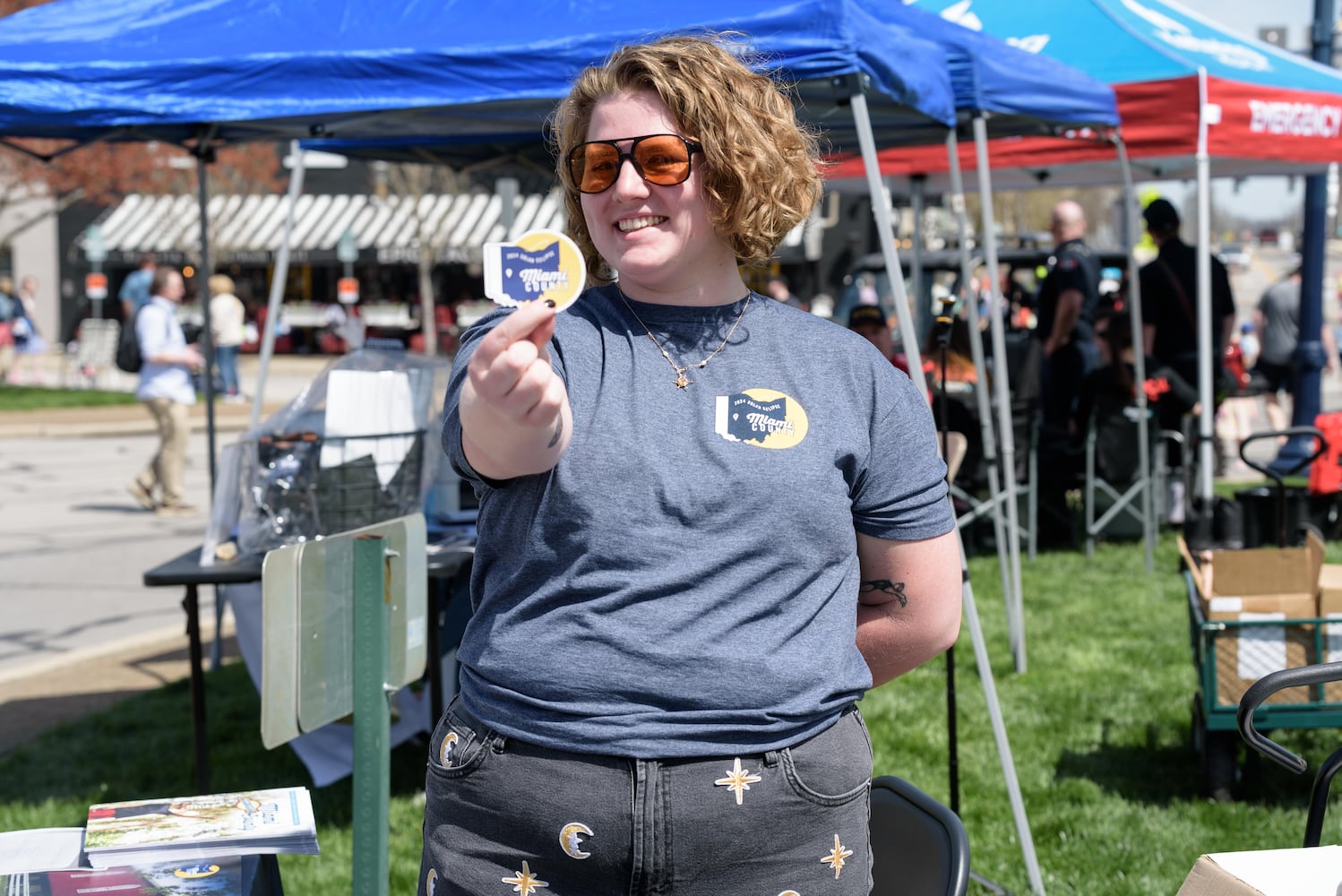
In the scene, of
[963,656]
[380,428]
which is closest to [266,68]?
[380,428]

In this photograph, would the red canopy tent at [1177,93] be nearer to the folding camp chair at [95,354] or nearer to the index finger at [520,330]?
the index finger at [520,330]

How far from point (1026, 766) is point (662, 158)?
3.81m

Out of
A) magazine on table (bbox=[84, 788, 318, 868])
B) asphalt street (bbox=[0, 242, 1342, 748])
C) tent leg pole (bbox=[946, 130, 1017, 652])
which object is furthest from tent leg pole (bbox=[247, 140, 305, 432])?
magazine on table (bbox=[84, 788, 318, 868])

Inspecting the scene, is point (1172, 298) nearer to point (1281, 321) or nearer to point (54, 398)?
point (1281, 321)

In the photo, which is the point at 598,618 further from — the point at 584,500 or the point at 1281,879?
the point at 1281,879

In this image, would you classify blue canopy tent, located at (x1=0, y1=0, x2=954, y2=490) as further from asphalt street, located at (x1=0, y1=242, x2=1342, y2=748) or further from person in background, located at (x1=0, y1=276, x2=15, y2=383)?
person in background, located at (x1=0, y1=276, x2=15, y2=383)

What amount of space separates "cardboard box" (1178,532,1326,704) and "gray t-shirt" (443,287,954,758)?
2776 millimetres

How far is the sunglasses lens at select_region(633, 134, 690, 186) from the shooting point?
1.86m

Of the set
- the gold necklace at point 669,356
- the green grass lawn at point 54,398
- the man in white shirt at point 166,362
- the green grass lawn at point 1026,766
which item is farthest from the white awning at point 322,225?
the gold necklace at point 669,356

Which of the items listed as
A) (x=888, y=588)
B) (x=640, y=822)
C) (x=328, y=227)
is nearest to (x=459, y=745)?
(x=640, y=822)

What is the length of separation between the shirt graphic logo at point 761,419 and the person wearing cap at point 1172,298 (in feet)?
25.1

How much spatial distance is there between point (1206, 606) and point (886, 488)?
2852 millimetres

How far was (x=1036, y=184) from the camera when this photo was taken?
13.0 metres

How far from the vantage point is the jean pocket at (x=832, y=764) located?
1.79m
